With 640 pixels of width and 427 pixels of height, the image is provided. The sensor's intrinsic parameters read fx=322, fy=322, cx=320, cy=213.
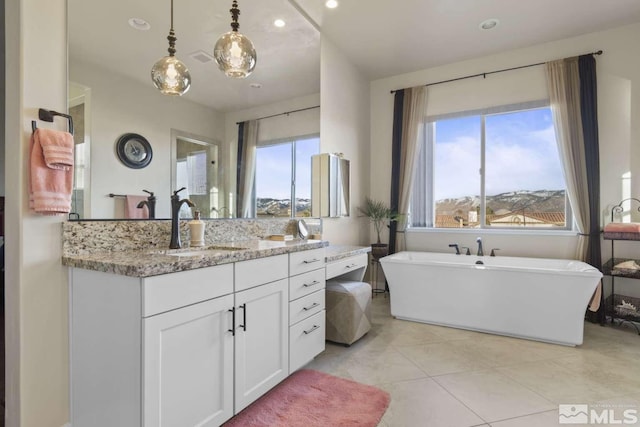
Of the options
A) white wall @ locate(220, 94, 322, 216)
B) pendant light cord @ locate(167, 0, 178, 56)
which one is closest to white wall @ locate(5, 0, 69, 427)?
pendant light cord @ locate(167, 0, 178, 56)

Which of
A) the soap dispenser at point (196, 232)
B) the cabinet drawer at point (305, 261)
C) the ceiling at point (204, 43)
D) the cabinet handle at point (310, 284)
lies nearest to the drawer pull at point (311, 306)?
the cabinet handle at point (310, 284)

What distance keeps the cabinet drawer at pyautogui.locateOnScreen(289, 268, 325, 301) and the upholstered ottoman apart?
0.38 m

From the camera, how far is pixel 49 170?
1.41 m

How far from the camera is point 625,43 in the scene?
333 cm

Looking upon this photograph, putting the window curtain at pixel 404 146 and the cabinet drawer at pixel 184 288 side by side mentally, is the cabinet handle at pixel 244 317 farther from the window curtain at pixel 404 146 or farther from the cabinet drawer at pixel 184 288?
the window curtain at pixel 404 146

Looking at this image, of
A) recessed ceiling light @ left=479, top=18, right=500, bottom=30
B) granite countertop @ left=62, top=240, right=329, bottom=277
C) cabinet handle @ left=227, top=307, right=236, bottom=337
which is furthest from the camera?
recessed ceiling light @ left=479, top=18, right=500, bottom=30

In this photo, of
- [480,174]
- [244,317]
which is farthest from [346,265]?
[480,174]

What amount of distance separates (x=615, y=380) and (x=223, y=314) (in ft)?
8.54

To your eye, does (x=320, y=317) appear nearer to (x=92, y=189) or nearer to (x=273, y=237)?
(x=273, y=237)

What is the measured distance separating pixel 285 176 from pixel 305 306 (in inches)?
50.8

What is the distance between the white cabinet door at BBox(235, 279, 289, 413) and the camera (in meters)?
→ 1.64

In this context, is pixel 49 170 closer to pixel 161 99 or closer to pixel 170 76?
pixel 161 99

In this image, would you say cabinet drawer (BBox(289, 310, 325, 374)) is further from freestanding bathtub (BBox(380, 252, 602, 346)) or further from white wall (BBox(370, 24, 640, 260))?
white wall (BBox(370, 24, 640, 260))

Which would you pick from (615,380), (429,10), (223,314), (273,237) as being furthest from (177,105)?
(615,380)
